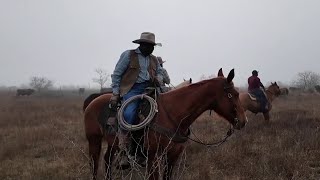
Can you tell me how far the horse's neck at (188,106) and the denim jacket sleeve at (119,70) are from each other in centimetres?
82

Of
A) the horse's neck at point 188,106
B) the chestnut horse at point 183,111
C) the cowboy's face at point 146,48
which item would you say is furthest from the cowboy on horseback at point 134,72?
the horse's neck at point 188,106

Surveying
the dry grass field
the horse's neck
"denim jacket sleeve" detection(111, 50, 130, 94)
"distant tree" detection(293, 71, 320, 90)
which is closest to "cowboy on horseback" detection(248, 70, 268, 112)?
the dry grass field

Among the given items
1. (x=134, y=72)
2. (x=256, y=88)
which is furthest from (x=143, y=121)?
(x=256, y=88)

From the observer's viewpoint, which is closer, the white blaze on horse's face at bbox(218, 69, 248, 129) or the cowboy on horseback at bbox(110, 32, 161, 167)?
the white blaze on horse's face at bbox(218, 69, 248, 129)

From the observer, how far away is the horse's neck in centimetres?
491

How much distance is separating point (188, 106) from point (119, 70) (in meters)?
1.14

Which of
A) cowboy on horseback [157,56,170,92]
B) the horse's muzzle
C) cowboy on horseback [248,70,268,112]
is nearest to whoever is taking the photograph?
the horse's muzzle

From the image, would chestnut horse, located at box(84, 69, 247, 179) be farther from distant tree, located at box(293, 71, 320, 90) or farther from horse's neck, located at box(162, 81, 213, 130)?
distant tree, located at box(293, 71, 320, 90)

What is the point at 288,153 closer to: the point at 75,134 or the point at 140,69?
the point at 140,69

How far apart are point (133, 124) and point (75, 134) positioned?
7.66 m

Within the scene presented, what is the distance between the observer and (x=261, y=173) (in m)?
6.51

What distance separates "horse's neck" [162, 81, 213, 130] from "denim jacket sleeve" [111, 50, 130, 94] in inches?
32.3

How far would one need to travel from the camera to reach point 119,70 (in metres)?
5.44

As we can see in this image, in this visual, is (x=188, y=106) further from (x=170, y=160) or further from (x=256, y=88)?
(x=256, y=88)
